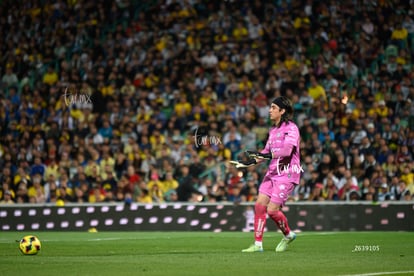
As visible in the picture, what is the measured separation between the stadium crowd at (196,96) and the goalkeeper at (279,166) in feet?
26.4

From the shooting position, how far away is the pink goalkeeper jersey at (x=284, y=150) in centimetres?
1442

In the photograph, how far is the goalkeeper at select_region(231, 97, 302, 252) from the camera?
47.4ft

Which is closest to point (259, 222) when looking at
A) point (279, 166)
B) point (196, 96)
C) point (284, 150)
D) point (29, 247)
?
point (279, 166)

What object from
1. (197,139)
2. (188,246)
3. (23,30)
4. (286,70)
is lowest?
(188,246)

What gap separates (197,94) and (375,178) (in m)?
6.33

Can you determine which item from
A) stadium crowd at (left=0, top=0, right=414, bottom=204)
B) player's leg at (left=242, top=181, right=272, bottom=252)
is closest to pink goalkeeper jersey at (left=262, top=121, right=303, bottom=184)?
player's leg at (left=242, top=181, right=272, bottom=252)

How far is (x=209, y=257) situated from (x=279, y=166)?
195 centimetres

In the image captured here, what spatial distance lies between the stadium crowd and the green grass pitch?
194 inches

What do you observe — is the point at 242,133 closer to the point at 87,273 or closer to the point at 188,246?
the point at 188,246

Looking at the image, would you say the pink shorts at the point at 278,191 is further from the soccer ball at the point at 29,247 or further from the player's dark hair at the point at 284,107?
the soccer ball at the point at 29,247

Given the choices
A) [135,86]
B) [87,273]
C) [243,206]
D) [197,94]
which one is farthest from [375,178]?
[87,273]

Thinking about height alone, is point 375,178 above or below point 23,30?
below

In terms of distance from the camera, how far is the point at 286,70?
26.9 m

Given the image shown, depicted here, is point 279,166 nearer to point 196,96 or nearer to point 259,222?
point 259,222
